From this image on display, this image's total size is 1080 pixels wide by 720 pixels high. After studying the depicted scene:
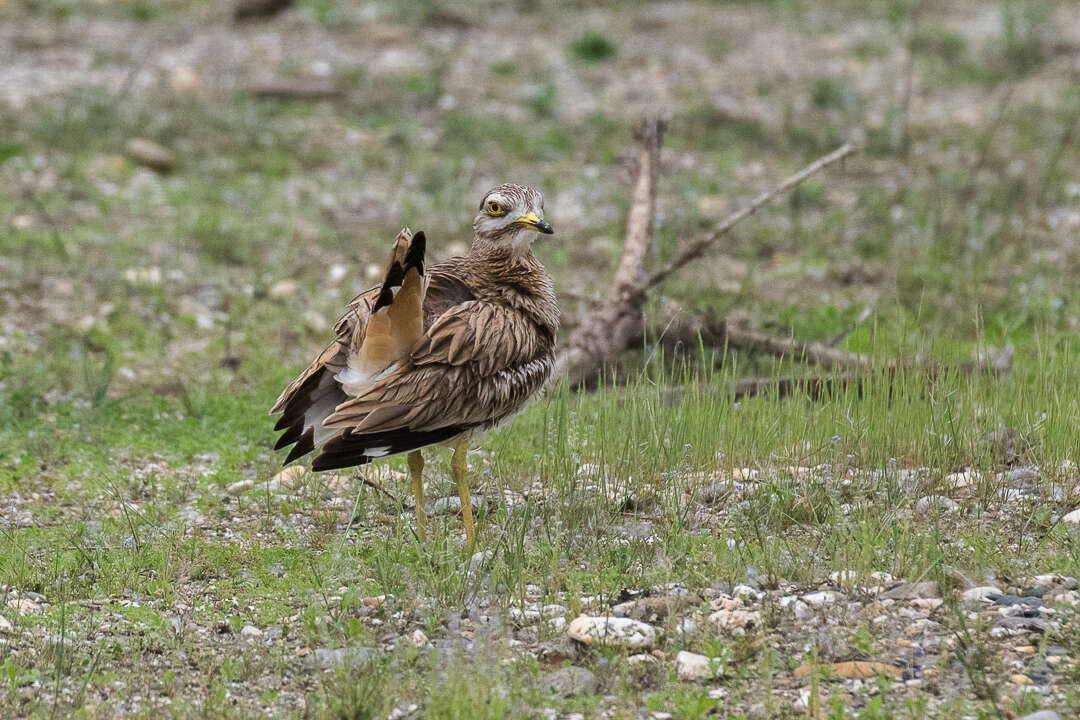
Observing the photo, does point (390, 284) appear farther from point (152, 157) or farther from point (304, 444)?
point (152, 157)

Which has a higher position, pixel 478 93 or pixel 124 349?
pixel 478 93

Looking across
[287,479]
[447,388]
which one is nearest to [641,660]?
[447,388]

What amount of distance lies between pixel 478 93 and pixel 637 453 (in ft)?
31.1

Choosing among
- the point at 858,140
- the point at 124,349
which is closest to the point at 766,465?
the point at 124,349

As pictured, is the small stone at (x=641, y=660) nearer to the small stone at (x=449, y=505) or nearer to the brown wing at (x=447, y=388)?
the brown wing at (x=447, y=388)

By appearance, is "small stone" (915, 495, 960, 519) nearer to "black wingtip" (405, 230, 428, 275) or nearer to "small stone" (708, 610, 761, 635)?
"small stone" (708, 610, 761, 635)

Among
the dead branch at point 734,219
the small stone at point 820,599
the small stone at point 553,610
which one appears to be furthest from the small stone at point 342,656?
the dead branch at point 734,219

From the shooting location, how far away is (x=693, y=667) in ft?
15.2

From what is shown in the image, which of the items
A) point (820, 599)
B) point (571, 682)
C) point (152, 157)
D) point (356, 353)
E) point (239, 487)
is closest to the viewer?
point (571, 682)

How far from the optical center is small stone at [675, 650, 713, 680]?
15.2 feet

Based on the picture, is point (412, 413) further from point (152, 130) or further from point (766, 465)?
point (152, 130)

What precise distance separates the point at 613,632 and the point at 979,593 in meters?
1.45

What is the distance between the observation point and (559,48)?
17031mm

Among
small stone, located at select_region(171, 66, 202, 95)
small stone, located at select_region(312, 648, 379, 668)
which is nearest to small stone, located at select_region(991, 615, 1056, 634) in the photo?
small stone, located at select_region(312, 648, 379, 668)
